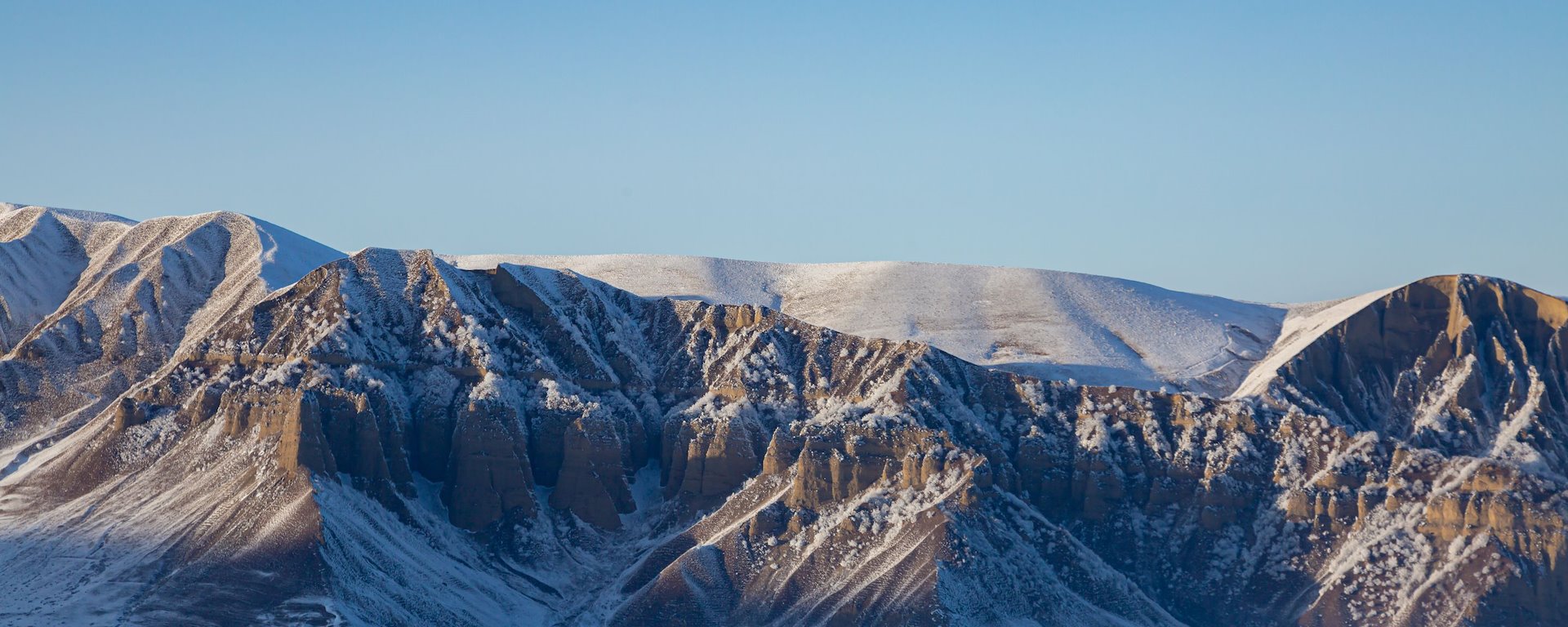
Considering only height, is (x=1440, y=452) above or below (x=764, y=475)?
above

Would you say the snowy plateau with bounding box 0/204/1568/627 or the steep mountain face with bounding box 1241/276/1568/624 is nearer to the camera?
the snowy plateau with bounding box 0/204/1568/627

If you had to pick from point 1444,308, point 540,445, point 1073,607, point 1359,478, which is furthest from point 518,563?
point 1444,308

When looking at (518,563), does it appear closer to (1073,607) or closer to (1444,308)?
(1073,607)

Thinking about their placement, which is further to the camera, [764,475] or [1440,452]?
[764,475]

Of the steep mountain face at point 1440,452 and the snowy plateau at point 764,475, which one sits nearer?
the snowy plateau at point 764,475

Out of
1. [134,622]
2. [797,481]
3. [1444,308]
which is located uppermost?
[1444,308]

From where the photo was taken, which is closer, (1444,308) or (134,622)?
(134,622)

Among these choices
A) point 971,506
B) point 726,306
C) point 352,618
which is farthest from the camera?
point 726,306

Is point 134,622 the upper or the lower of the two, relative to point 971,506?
lower
